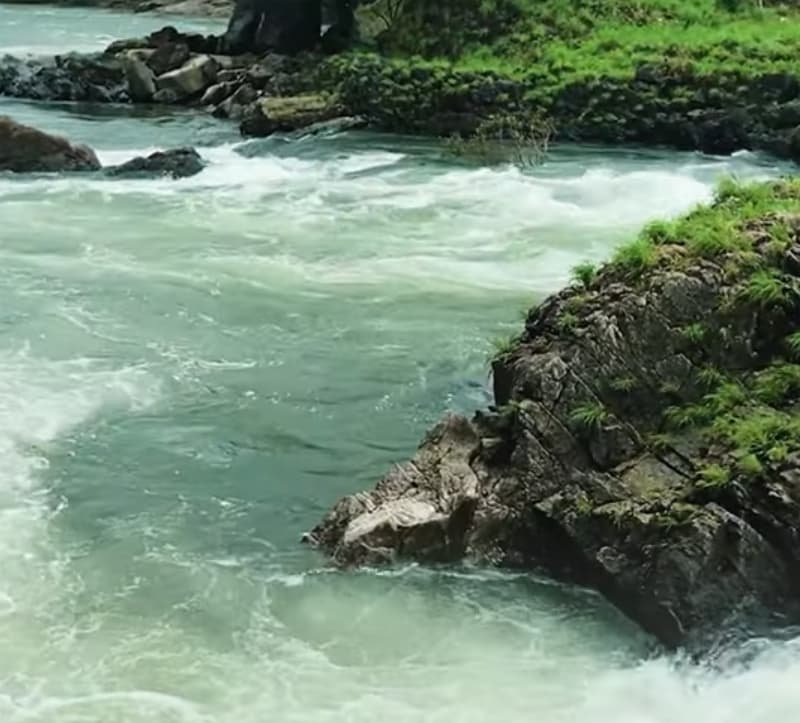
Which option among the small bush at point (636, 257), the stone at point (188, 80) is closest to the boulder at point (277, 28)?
the stone at point (188, 80)

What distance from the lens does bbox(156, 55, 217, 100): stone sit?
2891 cm

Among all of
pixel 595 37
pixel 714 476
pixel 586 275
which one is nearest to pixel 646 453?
pixel 714 476

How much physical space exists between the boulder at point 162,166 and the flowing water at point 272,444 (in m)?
0.45

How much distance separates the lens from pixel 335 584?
811 cm

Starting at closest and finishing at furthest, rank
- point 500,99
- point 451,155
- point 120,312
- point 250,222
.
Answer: point 120,312, point 250,222, point 451,155, point 500,99

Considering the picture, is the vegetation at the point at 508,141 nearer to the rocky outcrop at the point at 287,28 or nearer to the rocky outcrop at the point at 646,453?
the rocky outcrop at the point at 287,28

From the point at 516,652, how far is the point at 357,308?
6.69 meters

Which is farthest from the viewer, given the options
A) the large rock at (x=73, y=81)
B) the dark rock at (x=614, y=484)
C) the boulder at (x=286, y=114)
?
the large rock at (x=73, y=81)

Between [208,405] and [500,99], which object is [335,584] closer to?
[208,405]

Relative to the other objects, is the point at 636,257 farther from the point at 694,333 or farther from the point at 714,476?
the point at 714,476

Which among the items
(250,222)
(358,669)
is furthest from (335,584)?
(250,222)

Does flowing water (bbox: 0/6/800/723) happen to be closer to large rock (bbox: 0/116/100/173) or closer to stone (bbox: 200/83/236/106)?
large rock (bbox: 0/116/100/173)

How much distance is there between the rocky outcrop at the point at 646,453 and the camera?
24.5 ft

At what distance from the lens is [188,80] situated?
28.9 m
